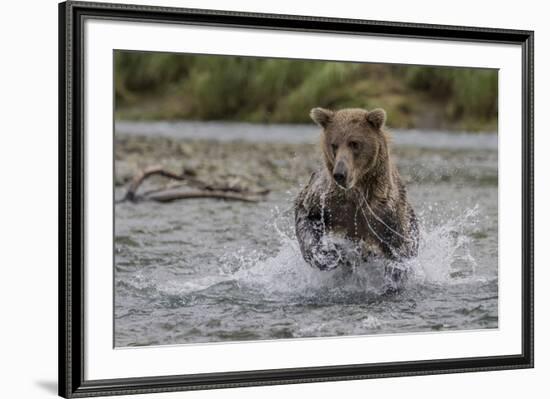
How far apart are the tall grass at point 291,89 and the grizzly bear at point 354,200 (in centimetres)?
20

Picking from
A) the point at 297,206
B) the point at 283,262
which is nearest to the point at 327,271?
the point at 283,262

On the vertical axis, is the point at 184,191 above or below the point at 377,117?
below

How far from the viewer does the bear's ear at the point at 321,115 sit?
20.2ft

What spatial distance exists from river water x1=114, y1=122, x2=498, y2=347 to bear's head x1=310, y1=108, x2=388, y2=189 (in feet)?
0.62

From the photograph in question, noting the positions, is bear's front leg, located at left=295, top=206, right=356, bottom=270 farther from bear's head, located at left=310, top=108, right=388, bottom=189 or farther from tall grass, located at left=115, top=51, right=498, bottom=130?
tall grass, located at left=115, top=51, right=498, bottom=130

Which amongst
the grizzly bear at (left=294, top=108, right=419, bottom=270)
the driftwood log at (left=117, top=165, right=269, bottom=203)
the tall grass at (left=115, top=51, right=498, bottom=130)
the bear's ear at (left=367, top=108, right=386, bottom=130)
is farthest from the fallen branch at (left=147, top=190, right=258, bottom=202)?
the bear's ear at (left=367, top=108, right=386, bottom=130)

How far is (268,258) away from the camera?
6043 mm

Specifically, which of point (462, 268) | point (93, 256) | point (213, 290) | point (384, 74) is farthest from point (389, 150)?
point (93, 256)

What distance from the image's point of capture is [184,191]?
7.11m

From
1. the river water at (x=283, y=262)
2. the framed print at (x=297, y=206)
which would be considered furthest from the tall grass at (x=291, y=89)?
the river water at (x=283, y=262)

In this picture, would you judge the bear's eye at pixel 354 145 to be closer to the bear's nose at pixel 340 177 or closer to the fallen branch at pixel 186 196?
the bear's nose at pixel 340 177

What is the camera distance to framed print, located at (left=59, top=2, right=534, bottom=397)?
17.6 ft

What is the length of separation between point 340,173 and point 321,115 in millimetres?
391

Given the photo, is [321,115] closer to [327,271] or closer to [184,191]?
[327,271]
